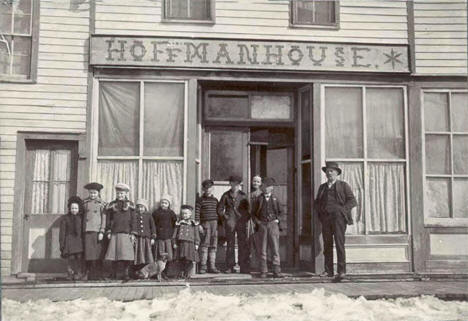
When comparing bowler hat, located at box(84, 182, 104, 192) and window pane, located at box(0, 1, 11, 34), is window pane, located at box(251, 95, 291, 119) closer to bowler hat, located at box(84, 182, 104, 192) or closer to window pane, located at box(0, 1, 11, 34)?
bowler hat, located at box(84, 182, 104, 192)

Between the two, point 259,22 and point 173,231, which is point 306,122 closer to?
point 259,22

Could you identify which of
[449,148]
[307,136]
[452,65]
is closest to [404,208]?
[449,148]

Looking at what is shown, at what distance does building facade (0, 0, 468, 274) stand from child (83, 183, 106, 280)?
31 centimetres

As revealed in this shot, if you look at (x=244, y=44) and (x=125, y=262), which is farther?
(x=244, y=44)

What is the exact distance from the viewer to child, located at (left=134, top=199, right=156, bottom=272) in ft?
27.5

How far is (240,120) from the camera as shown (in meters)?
9.84

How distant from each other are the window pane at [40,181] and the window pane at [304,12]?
5104 millimetres

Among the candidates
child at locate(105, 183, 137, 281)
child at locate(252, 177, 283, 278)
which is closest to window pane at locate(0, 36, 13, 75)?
child at locate(105, 183, 137, 281)

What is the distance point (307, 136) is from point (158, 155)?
278cm

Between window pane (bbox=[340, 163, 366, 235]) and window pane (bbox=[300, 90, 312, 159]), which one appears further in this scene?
window pane (bbox=[300, 90, 312, 159])

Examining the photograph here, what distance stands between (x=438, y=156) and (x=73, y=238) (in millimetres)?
6558

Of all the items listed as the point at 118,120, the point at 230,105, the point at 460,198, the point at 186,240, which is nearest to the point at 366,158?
the point at 460,198

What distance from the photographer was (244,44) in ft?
29.9

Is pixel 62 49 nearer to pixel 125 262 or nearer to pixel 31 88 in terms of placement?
pixel 31 88
